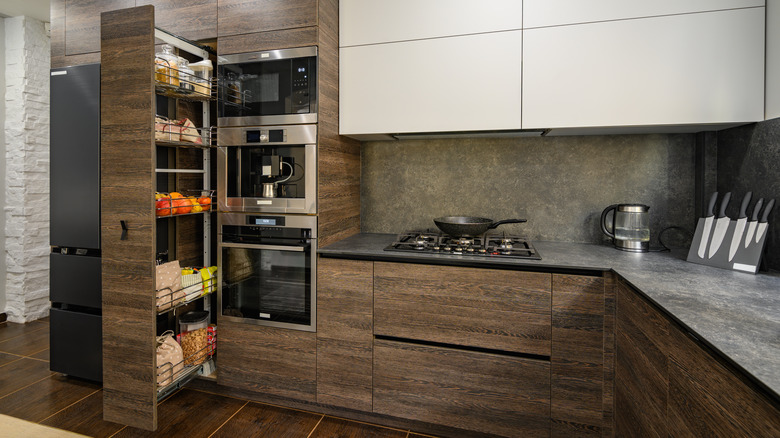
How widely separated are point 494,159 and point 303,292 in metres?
1.38

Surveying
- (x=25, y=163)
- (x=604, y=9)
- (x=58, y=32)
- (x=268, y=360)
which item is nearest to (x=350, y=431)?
(x=268, y=360)

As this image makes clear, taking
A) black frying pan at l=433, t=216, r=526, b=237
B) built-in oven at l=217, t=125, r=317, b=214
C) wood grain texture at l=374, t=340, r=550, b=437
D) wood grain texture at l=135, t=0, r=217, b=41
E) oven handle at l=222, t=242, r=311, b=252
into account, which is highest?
wood grain texture at l=135, t=0, r=217, b=41

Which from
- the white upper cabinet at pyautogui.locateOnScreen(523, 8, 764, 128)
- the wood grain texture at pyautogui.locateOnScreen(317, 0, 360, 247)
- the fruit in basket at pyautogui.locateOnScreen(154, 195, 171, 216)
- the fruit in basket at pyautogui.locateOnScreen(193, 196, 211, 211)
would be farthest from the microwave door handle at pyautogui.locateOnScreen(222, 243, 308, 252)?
the white upper cabinet at pyautogui.locateOnScreen(523, 8, 764, 128)

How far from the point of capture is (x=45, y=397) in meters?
2.18

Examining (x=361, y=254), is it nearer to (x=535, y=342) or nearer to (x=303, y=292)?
(x=303, y=292)

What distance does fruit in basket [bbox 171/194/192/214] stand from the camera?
1.98m

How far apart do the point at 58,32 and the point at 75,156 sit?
0.83 metres

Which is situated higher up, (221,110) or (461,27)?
(461,27)

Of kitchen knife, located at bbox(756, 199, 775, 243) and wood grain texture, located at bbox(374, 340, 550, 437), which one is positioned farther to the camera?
wood grain texture, located at bbox(374, 340, 550, 437)

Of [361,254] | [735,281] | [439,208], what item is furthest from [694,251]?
[361,254]

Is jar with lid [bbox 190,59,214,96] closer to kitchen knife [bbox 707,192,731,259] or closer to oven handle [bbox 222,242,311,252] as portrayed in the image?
oven handle [bbox 222,242,311,252]

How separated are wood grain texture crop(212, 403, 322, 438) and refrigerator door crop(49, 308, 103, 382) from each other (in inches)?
36.5

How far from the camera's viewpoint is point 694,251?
1.76 m

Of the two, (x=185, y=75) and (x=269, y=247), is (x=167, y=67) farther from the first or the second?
(x=269, y=247)
